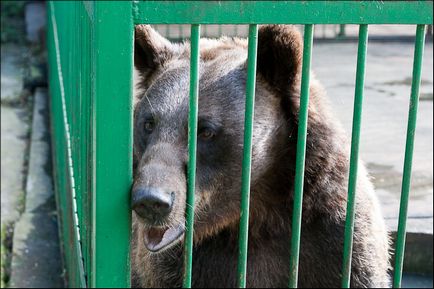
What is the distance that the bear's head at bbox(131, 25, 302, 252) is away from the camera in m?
3.16

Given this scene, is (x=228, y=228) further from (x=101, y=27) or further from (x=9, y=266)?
(x=9, y=266)

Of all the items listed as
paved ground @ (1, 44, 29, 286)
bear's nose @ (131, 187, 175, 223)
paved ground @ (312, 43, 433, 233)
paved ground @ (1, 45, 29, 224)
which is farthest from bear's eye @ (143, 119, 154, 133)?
paved ground @ (1, 45, 29, 224)

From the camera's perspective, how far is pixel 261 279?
3.65 m

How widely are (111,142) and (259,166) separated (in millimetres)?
1342

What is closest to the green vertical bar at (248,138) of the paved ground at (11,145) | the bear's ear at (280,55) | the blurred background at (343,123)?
the bear's ear at (280,55)

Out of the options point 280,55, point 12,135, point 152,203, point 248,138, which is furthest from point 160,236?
point 12,135

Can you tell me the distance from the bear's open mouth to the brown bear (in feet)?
1.11

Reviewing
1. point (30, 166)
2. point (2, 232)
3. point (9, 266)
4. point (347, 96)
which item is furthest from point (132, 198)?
point (347, 96)

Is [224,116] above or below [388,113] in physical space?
above

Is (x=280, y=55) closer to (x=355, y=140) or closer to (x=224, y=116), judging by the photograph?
(x=224, y=116)

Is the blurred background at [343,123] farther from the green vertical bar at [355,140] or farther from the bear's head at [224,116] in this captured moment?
the green vertical bar at [355,140]

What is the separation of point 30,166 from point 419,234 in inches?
151

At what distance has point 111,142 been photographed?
7.07 ft

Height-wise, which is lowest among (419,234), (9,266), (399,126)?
→ (9,266)
